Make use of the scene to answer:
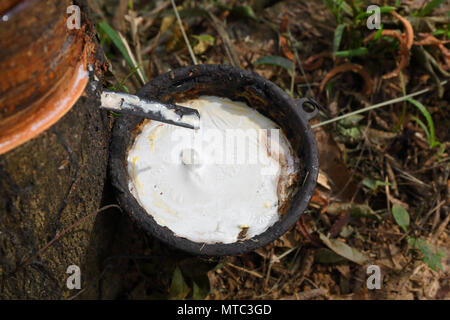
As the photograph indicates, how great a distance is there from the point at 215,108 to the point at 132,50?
0.65 meters

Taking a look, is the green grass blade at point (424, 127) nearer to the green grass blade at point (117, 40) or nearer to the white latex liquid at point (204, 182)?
the white latex liquid at point (204, 182)

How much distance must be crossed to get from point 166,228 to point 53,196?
39 centimetres

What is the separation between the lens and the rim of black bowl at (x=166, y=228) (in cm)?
139

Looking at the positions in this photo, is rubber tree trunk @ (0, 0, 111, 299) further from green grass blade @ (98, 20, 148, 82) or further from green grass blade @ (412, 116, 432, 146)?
green grass blade @ (412, 116, 432, 146)

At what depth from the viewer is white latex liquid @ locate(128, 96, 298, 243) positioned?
1.50m

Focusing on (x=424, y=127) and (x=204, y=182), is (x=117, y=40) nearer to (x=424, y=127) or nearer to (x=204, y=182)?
(x=204, y=182)

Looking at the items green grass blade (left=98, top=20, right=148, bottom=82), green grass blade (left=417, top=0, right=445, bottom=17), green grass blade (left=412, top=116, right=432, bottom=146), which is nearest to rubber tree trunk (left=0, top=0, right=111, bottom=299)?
green grass blade (left=98, top=20, right=148, bottom=82)

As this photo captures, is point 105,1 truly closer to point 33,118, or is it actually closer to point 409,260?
point 33,118

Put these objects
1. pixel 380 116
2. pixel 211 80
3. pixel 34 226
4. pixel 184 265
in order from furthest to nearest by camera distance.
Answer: pixel 380 116
pixel 184 265
pixel 211 80
pixel 34 226

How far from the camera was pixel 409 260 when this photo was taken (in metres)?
1.85

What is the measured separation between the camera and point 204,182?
1.52 metres

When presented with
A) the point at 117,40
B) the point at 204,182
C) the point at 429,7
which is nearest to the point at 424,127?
the point at 429,7

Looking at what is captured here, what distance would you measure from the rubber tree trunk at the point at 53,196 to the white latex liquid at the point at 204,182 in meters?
0.19

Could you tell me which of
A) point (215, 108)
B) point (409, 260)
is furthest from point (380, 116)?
point (215, 108)
